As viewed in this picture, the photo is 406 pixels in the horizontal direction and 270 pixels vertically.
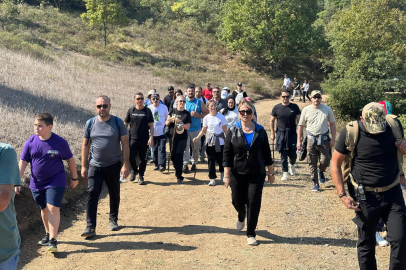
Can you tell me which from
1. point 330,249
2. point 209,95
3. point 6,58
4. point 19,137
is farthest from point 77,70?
point 330,249

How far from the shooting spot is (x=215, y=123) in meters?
8.90

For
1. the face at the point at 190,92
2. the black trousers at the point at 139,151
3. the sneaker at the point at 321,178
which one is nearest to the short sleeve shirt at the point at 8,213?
the black trousers at the point at 139,151

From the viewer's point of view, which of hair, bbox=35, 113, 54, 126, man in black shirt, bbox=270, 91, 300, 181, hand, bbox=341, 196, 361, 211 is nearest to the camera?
hand, bbox=341, 196, 361, 211

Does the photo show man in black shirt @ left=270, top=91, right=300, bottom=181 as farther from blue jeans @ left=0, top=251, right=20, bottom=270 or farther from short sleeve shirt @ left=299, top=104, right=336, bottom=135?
blue jeans @ left=0, top=251, right=20, bottom=270

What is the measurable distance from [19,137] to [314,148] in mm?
6279

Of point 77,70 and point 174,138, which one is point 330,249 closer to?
point 174,138

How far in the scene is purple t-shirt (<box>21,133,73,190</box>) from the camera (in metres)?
5.39

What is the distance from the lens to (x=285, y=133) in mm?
9195

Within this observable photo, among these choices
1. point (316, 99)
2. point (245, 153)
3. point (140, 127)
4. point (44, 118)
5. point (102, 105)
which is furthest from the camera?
point (140, 127)

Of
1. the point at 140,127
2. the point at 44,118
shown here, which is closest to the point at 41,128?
the point at 44,118

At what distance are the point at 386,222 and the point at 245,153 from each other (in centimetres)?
195

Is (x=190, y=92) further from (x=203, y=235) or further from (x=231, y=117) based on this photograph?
(x=203, y=235)

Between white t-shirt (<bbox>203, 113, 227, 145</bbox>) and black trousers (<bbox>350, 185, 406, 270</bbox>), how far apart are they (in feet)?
15.4

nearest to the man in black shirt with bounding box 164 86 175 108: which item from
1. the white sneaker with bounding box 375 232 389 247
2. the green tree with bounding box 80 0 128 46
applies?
the white sneaker with bounding box 375 232 389 247
